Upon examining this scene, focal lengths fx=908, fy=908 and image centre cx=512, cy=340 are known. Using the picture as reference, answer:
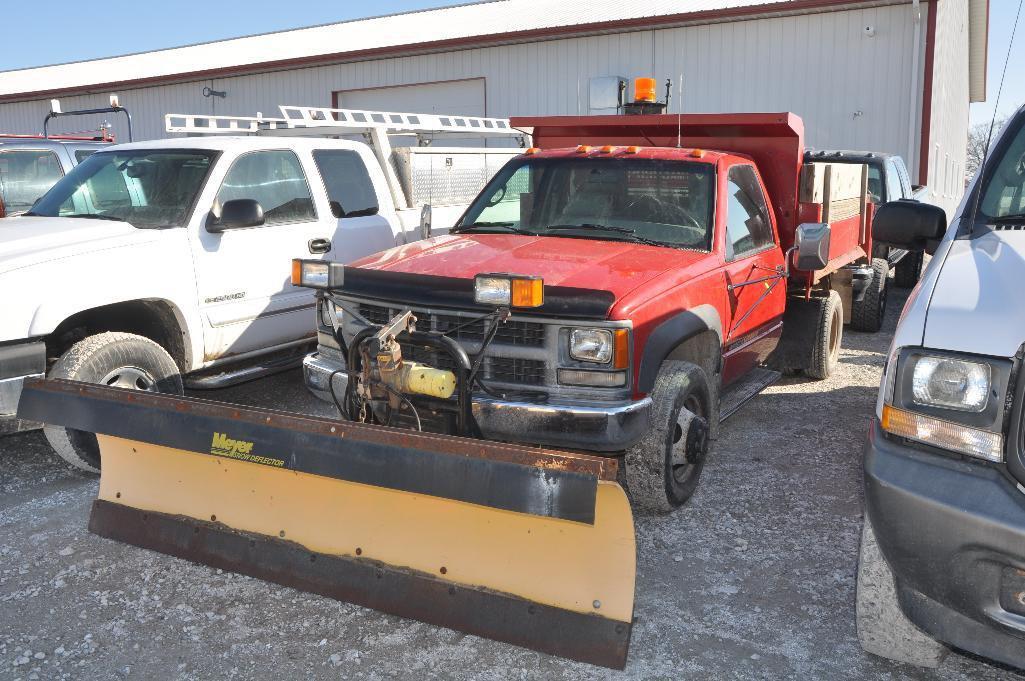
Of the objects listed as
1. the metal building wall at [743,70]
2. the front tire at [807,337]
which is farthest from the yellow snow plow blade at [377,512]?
the metal building wall at [743,70]

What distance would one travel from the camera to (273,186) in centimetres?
630

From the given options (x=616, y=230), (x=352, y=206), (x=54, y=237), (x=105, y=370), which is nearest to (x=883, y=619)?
(x=616, y=230)

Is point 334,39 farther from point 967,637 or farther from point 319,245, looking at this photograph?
point 967,637

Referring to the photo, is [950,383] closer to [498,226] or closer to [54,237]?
[498,226]

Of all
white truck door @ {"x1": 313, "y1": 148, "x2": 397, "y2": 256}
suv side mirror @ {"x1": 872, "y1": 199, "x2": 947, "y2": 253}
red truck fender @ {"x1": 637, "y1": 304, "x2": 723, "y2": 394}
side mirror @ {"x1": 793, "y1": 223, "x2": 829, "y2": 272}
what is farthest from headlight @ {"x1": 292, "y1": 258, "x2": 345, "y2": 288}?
side mirror @ {"x1": 793, "y1": 223, "x2": 829, "y2": 272}

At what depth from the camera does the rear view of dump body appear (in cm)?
626

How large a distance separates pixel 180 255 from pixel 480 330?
234 centimetres

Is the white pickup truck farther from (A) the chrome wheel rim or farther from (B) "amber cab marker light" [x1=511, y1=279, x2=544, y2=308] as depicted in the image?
(B) "amber cab marker light" [x1=511, y1=279, x2=544, y2=308]

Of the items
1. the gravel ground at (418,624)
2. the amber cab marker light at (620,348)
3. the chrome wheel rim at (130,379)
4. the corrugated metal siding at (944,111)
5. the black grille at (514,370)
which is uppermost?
the corrugated metal siding at (944,111)

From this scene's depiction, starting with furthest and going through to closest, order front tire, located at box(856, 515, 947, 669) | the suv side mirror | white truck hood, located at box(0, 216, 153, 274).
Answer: white truck hood, located at box(0, 216, 153, 274), the suv side mirror, front tire, located at box(856, 515, 947, 669)

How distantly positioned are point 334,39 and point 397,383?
68.8ft

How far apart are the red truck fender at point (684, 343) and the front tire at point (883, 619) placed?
1.30m

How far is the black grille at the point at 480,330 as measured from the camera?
4082 mm

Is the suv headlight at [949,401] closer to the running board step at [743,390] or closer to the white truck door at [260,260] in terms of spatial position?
the running board step at [743,390]
